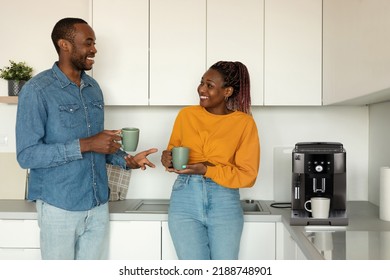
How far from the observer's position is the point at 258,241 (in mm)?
2254

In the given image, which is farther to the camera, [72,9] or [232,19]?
[72,9]

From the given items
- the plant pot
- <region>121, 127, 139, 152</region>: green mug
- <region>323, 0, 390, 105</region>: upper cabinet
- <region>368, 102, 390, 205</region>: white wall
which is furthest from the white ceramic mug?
the plant pot

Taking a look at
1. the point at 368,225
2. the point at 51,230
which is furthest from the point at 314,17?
the point at 51,230

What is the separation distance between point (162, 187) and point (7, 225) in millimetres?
911

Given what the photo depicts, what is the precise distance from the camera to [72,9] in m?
2.81

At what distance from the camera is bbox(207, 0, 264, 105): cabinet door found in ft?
8.06

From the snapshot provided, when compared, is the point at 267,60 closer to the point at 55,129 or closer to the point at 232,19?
the point at 232,19

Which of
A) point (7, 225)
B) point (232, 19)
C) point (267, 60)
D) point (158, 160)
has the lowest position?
point (7, 225)

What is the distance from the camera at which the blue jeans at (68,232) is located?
6.26 feet

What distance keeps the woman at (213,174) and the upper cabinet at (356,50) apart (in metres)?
0.48

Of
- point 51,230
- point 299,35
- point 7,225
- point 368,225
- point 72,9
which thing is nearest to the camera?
point 51,230

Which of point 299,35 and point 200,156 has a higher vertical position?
point 299,35

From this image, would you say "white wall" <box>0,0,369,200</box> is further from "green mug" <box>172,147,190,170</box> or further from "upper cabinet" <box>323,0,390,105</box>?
"green mug" <box>172,147,190,170</box>

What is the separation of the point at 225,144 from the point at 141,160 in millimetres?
390
